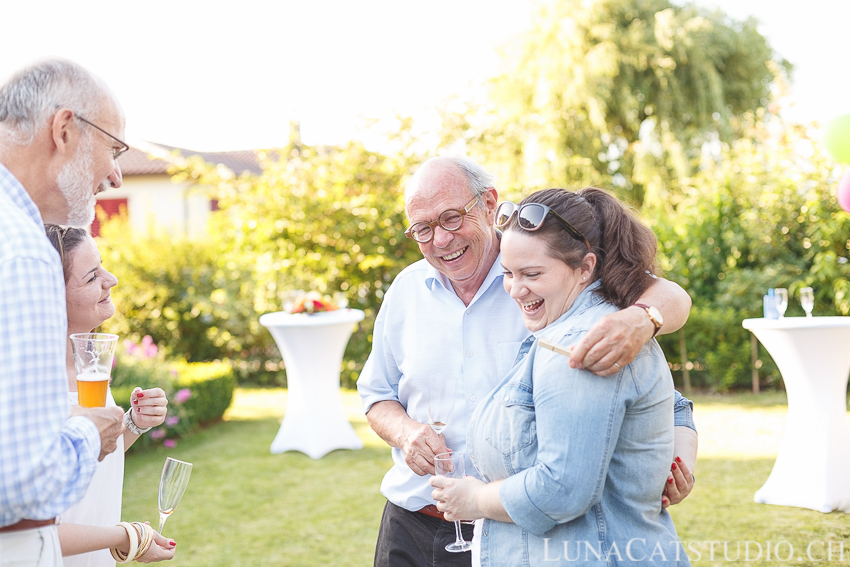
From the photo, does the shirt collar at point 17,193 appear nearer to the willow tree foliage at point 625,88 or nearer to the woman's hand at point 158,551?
the woman's hand at point 158,551

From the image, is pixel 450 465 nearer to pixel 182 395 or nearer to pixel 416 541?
pixel 416 541

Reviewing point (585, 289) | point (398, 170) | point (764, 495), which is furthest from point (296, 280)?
point (585, 289)

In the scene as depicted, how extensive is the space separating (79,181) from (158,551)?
112 centimetres

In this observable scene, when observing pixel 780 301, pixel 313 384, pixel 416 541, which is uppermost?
pixel 780 301

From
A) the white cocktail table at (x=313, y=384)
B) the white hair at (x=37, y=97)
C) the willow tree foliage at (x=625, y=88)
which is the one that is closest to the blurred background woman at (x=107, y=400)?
the white hair at (x=37, y=97)

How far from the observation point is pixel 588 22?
13.7 metres

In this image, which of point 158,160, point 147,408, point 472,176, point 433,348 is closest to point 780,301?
point 472,176

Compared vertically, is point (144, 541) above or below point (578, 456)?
below

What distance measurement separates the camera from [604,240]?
5.22 feet

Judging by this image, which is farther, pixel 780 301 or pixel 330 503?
pixel 330 503

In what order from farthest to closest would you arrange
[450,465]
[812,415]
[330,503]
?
[330,503] < [812,415] < [450,465]

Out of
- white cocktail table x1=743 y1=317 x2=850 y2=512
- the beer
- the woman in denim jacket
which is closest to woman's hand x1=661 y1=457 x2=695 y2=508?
the woman in denim jacket

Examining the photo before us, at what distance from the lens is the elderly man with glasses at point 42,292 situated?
1170 mm

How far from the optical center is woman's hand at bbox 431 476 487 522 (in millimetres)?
1530
